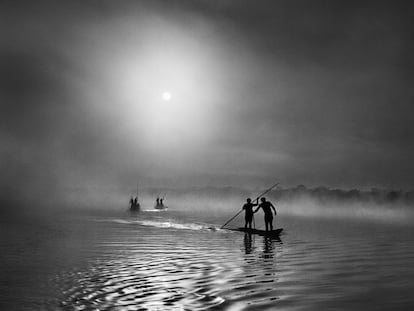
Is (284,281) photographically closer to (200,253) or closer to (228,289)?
(228,289)

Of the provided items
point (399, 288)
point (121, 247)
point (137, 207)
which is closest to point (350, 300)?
point (399, 288)

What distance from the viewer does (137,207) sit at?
106062 millimetres

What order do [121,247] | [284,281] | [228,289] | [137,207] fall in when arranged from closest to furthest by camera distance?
[228,289] → [284,281] → [121,247] → [137,207]

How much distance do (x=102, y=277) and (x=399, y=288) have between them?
391 inches

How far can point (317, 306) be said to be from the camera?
8953 mm

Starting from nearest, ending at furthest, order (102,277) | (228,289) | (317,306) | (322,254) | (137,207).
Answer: (317,306) → (228,289) → (102,277) → (322,254) → (137,207)

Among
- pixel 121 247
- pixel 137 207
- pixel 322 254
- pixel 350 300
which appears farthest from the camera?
pixel 137 207

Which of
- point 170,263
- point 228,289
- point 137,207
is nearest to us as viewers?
point 228,289

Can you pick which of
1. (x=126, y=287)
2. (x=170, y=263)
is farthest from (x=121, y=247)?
(x=126, y=287)

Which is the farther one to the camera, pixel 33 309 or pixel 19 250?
pixel 19 250

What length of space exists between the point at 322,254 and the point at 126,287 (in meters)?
12.2

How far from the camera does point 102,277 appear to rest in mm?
13047

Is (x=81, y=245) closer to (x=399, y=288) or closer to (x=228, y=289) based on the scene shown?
(x=228, y=289)

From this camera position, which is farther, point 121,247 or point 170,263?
point 121,247
